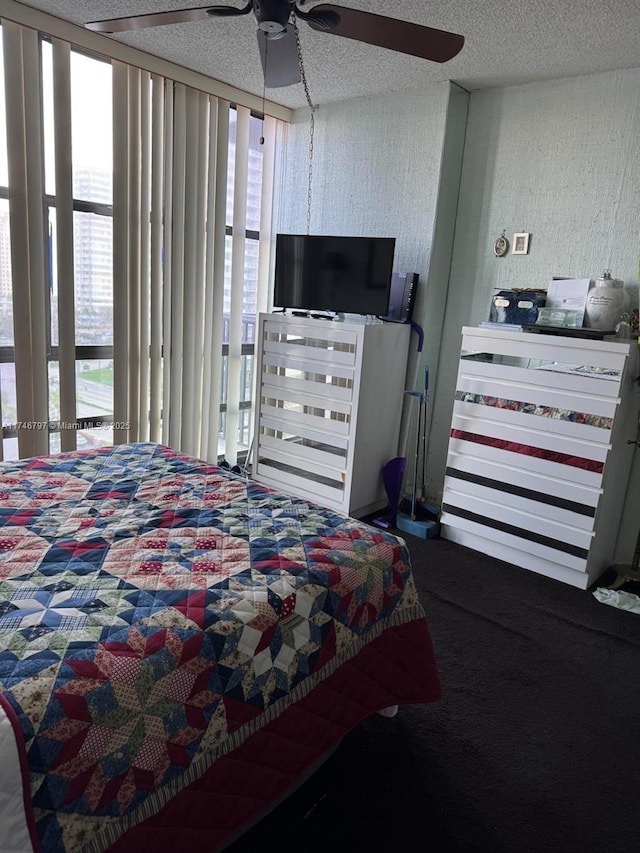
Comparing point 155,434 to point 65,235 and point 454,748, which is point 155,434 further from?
point 454,748

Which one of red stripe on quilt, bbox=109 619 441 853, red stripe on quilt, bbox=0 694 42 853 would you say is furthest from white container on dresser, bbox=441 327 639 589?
red stripe on quilt, bbox=0 694 42 853

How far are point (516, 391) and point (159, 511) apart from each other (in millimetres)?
1982

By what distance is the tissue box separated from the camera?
3.19 meters

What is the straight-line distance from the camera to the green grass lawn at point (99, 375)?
3435 mm

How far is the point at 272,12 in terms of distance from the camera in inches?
71.5

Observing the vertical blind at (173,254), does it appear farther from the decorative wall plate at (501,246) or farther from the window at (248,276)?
the decorative wall plate at (501,246)

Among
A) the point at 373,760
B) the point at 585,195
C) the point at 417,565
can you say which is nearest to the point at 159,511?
the point at 373,760

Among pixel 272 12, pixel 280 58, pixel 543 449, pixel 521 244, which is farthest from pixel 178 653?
pixel 521 244

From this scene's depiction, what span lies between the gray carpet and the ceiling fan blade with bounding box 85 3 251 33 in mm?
2284

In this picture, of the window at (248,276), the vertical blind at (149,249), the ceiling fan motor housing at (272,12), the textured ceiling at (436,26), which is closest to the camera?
the ceiling fan motor housing at (272,12)

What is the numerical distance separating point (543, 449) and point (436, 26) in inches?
78.9

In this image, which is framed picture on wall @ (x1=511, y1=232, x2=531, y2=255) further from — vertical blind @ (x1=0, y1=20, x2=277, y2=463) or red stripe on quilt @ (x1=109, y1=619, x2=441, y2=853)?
red stripe on quilt @ (x1=109, y1=619, x2=441, y2=853)

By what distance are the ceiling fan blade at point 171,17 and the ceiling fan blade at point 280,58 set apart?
0.16m

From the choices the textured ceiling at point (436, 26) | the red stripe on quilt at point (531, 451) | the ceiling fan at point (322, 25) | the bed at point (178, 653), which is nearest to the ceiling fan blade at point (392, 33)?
the ceiling fan at point (322, 25)
